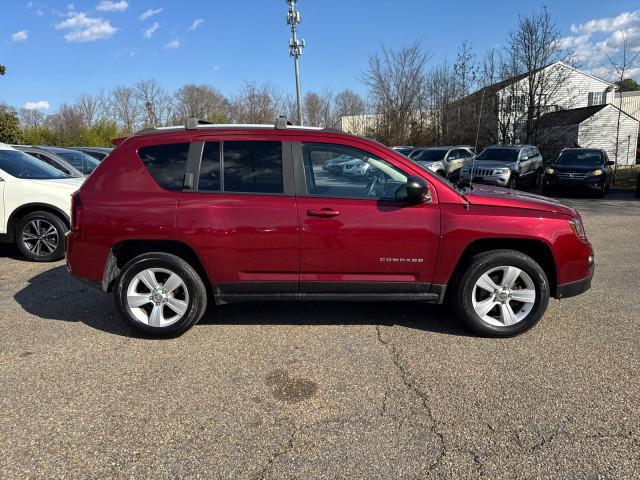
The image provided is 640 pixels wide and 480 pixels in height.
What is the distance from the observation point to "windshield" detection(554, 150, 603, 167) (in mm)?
15327

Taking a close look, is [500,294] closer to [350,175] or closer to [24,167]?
[350,175]

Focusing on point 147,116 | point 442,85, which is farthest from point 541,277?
point 147,116

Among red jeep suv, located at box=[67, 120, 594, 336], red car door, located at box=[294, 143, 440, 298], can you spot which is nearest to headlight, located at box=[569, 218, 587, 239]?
red jeep suv, located at box=[67, 120, 594, 336]

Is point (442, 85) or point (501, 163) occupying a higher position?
point (442, 85)

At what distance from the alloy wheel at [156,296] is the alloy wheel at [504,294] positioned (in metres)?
2.55

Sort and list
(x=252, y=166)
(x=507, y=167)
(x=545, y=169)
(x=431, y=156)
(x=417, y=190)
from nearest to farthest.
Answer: (x=417, y=190)
(x=252, y=166)
(x=507, y=167)
(x=545, y=169)
(x=431, y=156)

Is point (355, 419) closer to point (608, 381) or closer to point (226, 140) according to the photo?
point (608, 381)

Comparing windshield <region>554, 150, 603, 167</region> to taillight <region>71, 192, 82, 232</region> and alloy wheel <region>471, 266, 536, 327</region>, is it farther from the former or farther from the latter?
taillight <region>71, 192, 82, 232</region>

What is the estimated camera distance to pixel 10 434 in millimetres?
2564

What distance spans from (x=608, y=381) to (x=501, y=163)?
46.8 ft

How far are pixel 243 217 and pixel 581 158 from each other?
52.3 ft

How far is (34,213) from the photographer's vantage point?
258 inches

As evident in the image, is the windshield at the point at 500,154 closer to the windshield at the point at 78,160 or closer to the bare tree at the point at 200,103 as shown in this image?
the windshield at the point at 78,160

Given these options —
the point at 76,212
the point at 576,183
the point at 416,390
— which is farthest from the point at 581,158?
the point at 76,212
